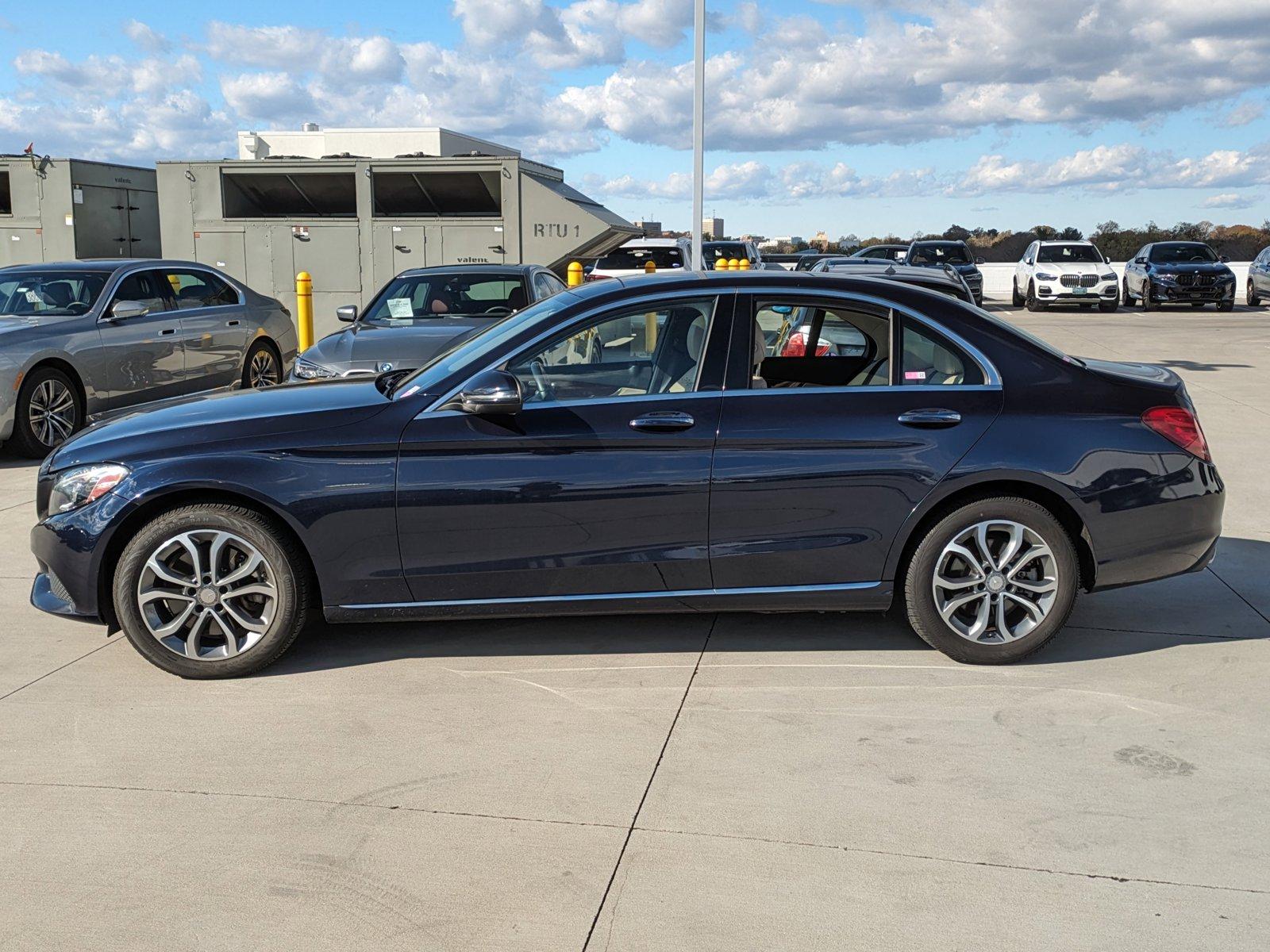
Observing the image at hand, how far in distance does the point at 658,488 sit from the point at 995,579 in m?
1.42

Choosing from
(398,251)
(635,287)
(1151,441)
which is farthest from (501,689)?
(398,251)

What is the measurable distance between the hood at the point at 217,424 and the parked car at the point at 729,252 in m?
22.6

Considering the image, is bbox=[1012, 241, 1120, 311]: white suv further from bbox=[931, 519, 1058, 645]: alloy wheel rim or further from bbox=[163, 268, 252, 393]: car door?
bbox=[931, 519, 1058, 645]: alloy wheel rim

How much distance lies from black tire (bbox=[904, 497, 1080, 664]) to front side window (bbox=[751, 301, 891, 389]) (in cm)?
66

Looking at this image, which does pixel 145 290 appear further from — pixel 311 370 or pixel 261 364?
pixel 311 370

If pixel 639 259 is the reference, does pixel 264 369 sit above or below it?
below

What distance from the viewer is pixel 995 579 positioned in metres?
5.00

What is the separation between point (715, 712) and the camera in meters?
4.55

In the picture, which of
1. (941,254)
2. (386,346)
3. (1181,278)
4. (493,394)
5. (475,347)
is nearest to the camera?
(493,394)

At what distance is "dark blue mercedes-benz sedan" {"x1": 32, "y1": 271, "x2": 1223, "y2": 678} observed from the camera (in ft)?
15.8

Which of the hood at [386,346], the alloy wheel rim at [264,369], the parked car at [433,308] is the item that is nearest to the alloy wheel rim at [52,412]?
the parked car at [433,308]

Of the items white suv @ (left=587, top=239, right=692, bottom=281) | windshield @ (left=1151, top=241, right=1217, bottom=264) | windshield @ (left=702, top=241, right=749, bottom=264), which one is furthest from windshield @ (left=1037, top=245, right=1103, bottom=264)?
white suv @ (left=587, top=239, right=692, bottom=281)

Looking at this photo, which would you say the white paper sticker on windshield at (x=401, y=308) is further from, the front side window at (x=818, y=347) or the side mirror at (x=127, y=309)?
the front side window at (x=818, y=347)

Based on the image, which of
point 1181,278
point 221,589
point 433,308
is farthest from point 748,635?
point 1181,278
